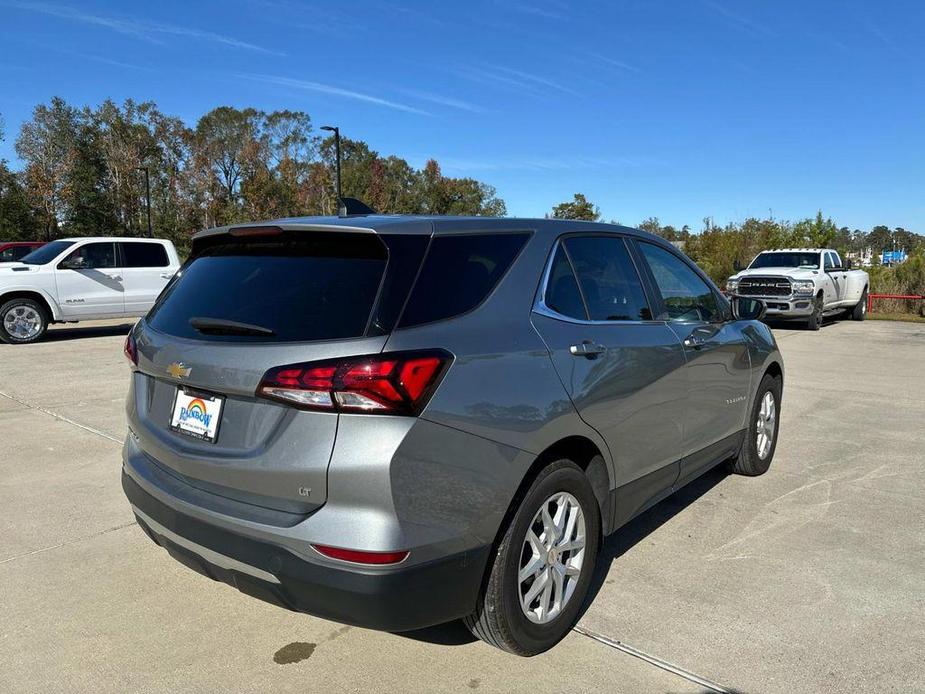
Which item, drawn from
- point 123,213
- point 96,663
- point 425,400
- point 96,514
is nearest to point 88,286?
point 96,514

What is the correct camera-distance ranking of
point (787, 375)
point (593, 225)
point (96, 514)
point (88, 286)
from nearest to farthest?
1. point (593, 225)
2. point (96, 514)
3. point (787, 375)
4. point (88, 286)

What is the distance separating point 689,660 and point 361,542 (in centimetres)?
154

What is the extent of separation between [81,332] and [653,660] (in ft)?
49.4

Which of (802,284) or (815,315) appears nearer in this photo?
(802,284)

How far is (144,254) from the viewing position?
14148mm

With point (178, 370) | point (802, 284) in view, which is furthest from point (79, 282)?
point (802, 284)

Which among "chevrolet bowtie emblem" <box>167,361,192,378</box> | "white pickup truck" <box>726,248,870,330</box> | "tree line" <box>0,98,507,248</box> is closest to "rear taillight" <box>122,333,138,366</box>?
"chevrolet bowtie emblem" <box>167,361,192,378</box>

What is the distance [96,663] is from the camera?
2852mm

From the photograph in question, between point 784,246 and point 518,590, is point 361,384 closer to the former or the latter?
point 518,590

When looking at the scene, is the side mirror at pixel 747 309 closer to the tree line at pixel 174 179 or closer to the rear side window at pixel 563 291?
the rear side window at pixel 563 291

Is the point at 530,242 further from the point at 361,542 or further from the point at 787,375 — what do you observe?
the point at 787,375

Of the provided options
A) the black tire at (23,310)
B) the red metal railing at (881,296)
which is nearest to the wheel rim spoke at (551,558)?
the black tire at (23,310)

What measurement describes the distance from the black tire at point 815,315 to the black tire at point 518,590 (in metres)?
15.9

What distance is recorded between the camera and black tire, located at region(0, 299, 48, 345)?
12.6m
